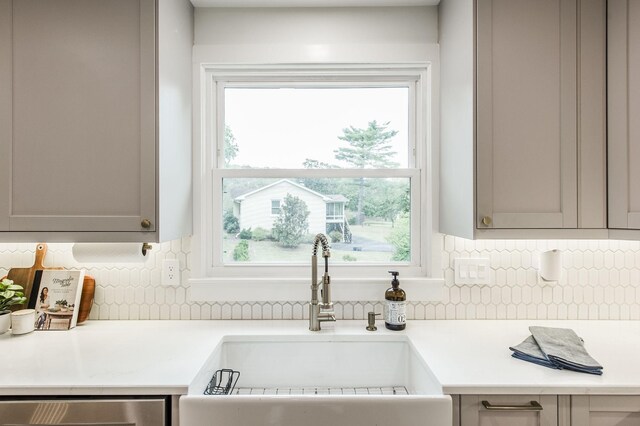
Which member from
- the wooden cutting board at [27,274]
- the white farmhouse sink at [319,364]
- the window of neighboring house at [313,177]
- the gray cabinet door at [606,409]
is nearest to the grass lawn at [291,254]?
the window of neighboring house at [313,177]

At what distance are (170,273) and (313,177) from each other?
840 mm

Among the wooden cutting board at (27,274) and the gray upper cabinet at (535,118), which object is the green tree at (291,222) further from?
the wooden cutting board at (27,274)

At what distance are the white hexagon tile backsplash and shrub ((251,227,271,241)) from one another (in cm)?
33

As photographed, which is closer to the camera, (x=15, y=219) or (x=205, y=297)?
(x=15, y=219)

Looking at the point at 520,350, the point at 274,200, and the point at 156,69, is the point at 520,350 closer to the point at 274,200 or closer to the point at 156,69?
the point at 274,200

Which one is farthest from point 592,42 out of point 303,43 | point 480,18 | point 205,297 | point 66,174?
point 66,174

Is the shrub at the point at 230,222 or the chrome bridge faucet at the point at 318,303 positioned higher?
the shrub at the point at 230,222

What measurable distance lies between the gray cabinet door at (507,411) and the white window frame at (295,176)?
2.20 feet

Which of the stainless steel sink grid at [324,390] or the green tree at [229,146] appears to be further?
the green tree at [229,146]

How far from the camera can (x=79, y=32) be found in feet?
4.93

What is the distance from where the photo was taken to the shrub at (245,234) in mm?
1988

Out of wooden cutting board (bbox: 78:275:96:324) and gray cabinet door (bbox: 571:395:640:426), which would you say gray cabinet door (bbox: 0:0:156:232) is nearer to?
wooden cutting board (bbox: 78:275:96:324)

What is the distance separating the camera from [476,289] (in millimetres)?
1883

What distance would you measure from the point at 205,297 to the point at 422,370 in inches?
41.0
